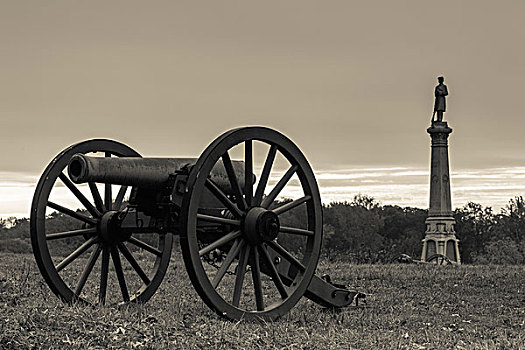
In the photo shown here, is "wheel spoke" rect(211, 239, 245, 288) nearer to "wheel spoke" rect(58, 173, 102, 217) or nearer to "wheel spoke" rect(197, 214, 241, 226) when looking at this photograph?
"wheel spoke" rect(197, 214, 241, 226)

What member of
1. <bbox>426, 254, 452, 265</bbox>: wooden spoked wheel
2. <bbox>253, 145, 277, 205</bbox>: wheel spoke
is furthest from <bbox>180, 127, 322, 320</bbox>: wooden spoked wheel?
<bbox>426, 254, 452, 265</bbox>: wooden spoked wheel

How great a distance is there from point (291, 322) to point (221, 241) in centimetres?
120

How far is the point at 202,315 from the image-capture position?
909cm

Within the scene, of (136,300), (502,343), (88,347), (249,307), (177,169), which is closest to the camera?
(88,347)

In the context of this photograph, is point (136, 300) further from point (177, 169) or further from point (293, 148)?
point (293, 148)

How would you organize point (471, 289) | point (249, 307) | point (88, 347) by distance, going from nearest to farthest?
point (88, 347) → point (249, 307) → point (471, 289)

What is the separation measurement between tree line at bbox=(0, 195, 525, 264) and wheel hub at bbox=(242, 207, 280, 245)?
2172 centimetres

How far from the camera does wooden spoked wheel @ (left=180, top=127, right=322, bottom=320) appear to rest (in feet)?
26.6

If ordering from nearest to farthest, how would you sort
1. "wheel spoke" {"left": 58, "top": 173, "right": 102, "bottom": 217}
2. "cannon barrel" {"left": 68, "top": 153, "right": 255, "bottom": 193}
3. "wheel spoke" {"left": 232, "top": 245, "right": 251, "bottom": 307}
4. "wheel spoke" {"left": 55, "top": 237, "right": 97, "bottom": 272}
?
1. "cannon barrel" {"left": 68, "top": 153, "right": 255, "bottom": 193}
2. "wheel spoke" {"left": 232, "top": 245, "right": 251, "bottom": 307}
3. "wheel spoke" {"left": 55, "top": 237, "right": 97, "bottom": 272}
4. "wheel spoke" {"left": 58, "top": 173, "right": 102, "bottom": 217}

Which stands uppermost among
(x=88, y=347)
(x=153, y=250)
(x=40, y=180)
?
(x=40, y=180)

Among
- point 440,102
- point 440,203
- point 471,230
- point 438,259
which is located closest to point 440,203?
point 440,203

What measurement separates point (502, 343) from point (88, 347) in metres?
3.75

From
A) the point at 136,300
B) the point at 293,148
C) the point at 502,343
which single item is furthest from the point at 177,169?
the point at 502,343

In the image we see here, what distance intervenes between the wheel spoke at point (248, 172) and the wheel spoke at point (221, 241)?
38 cm
